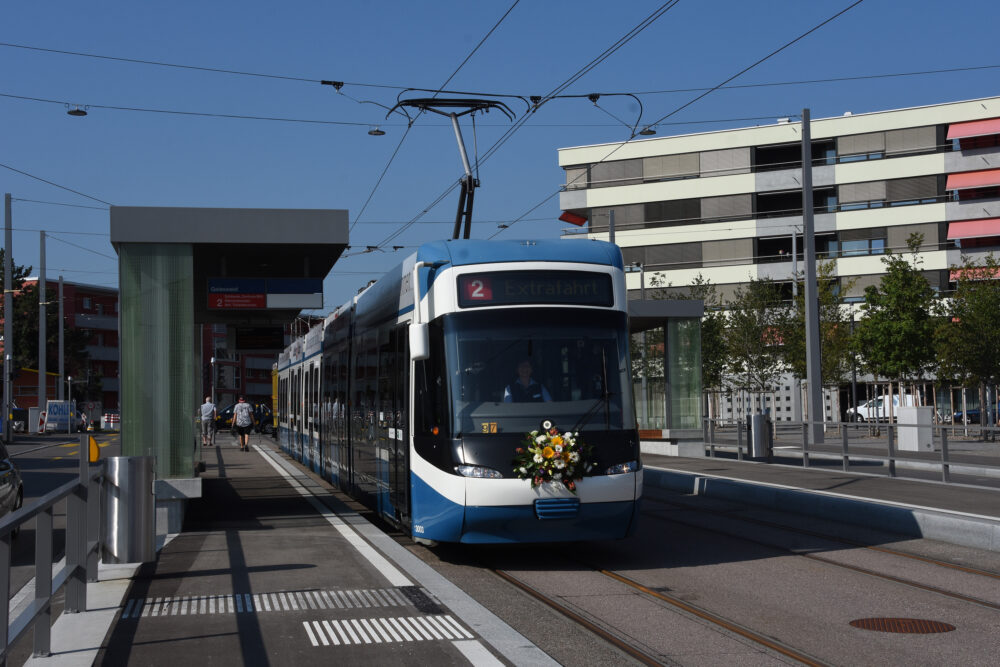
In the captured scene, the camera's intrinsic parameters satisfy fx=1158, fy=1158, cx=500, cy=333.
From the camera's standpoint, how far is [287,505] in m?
17.4

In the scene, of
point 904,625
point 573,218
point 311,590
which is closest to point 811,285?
point 904,625

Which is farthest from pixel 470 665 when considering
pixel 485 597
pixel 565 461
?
pixel 565 461

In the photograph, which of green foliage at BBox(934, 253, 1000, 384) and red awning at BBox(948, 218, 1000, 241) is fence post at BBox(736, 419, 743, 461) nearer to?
green foliage at BBox(934, 253, 1000, 384)

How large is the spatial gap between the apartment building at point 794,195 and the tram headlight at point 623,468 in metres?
50.4

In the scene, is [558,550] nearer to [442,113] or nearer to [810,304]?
[442,113]

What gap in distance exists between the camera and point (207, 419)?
1476 inches

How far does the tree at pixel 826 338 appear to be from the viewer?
166ft

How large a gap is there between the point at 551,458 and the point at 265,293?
8933mm

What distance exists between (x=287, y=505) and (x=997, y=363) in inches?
1226

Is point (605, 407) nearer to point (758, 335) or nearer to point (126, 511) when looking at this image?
point (126, 511)

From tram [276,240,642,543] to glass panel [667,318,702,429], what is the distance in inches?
674

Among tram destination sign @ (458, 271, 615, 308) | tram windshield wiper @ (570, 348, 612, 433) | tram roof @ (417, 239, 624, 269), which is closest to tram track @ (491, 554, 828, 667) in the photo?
tram windshield wiper @ (570, 348, 612, 433)

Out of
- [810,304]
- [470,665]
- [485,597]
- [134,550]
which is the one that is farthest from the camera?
[810,304]

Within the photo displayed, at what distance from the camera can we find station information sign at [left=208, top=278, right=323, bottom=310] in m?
18.0
